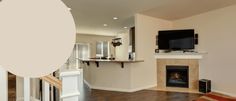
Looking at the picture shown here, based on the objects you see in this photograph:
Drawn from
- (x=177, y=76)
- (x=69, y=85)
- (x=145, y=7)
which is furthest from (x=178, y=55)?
(x=69, y=85)

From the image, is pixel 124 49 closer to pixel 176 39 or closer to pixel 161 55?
pixel 161 55

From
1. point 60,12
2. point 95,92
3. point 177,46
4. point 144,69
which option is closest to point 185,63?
point 177,46

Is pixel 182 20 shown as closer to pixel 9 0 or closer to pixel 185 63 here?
pixel 185 63

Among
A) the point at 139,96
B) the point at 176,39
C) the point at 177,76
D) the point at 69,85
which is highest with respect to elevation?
the point at 176,39

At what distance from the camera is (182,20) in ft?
21.5

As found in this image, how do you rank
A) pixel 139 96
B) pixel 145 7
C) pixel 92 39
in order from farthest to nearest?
pixel 92 39 < pixel 145 7 < pixel 139 96

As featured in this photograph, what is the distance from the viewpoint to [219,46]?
5434 mm

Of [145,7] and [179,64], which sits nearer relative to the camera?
[145,7]

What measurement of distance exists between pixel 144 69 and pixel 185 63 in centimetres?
120

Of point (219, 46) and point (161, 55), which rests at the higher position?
point (219, 46)

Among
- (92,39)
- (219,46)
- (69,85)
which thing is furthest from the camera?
(92,39)
